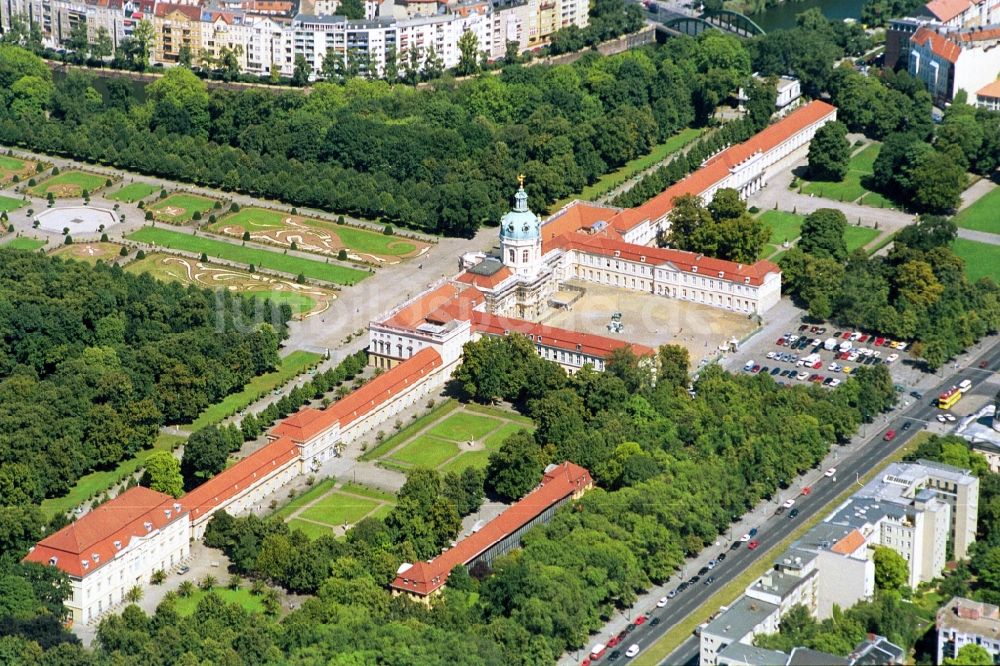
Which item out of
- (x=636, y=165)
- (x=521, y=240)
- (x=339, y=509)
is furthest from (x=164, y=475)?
(x=636, y=165)

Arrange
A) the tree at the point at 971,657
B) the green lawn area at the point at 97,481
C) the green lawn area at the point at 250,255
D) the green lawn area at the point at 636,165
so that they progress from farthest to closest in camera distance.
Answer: the green lawn area at the point at 636,165 < the green lawn area at the point at 250,255 < the green lawn area at the point at 97,481 < the tree at the point at 971,657

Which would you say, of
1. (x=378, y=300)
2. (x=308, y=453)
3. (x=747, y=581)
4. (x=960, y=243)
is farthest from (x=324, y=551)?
(x=960, y=243)

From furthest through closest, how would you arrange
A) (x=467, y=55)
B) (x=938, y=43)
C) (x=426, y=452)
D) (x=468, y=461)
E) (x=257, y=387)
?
(x=467, y=55) < (x=938, y=43) < (x=257, y=387) < (x=426, y=452) < (x=468, y=461)

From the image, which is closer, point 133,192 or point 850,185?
point 850,185

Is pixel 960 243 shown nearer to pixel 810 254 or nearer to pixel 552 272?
pixel 810 254

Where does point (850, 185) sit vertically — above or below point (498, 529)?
above

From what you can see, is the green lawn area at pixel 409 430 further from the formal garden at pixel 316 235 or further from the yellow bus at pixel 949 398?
the yellow bus at pixel 949 398

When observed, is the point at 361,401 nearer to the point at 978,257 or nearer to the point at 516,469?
the point at 516,469

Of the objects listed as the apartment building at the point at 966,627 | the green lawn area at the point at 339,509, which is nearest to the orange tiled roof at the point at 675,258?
the green lawn area at the point at 339,509
